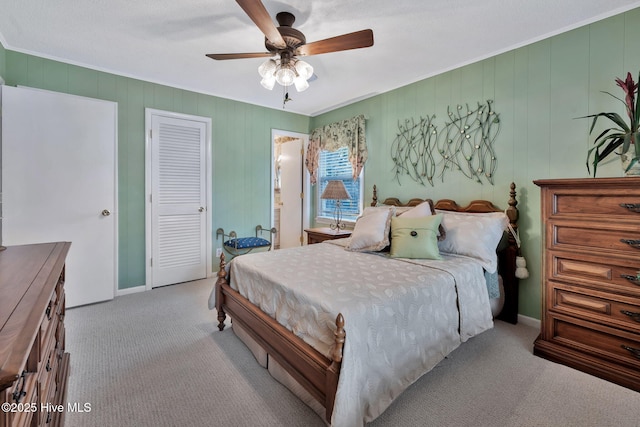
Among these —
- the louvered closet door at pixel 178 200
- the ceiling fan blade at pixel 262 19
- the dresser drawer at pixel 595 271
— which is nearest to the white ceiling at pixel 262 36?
the ceiling fan blade at pixel 262 19

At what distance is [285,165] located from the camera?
17.1ft

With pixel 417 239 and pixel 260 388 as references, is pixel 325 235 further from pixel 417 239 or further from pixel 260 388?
pixel 260 388

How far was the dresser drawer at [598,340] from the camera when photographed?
5.77 feet

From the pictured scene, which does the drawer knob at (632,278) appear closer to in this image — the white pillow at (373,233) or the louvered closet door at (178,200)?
the white pillow at (373,233)

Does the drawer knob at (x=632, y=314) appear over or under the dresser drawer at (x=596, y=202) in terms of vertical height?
under

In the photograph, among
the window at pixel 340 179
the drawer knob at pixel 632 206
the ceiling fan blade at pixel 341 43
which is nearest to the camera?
the drawer knob at pixel 632 206

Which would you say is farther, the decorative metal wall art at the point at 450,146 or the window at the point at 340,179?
the window at the point at 340,179

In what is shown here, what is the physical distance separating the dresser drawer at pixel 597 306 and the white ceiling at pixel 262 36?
6.58ft

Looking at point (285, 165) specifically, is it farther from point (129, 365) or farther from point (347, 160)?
point (129, 365)

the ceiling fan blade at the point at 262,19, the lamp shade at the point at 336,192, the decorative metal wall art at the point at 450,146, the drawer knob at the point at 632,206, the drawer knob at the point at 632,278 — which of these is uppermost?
the ceiling fan blade at the point at 262,19

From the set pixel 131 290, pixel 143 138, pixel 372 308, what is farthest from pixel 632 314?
pixel 143 138

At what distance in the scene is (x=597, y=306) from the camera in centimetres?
188

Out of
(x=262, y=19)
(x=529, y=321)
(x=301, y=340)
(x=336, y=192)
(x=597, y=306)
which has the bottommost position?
(x=529, y=321)

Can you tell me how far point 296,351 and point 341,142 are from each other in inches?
130
